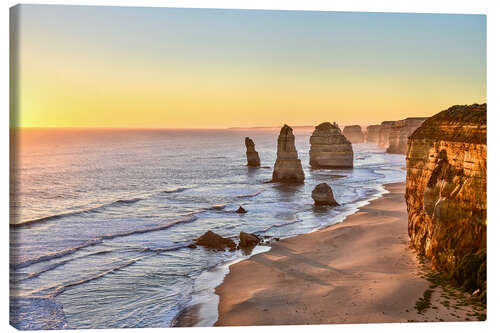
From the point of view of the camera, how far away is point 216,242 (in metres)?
22.7

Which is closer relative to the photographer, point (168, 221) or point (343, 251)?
point (343, 251)

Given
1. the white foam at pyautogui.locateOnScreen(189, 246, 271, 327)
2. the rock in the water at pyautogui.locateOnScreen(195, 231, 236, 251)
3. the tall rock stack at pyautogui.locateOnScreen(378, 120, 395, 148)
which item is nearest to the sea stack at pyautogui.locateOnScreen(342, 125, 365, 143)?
the tall rock stack at pyautogui.locateOnScreen(378, 120, 395, 148)

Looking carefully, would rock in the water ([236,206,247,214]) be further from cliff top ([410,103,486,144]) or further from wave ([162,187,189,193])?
cliff top ([410,103,486,144])

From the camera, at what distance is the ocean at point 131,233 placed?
14.2 m

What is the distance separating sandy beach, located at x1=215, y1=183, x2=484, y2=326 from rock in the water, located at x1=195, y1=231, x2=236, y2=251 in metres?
2.52

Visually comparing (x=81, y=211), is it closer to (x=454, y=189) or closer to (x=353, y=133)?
(x=454, y=189)

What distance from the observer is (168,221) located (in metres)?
29.5

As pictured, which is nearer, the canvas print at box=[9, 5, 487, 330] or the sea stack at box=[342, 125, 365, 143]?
the canvas print at box=[9, 5, 487, 330]

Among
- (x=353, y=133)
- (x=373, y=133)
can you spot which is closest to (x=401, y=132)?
(x=353, y=133)

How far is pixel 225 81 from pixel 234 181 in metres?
36.7

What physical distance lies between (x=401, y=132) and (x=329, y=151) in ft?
102

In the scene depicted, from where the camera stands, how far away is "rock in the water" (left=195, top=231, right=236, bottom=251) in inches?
886
